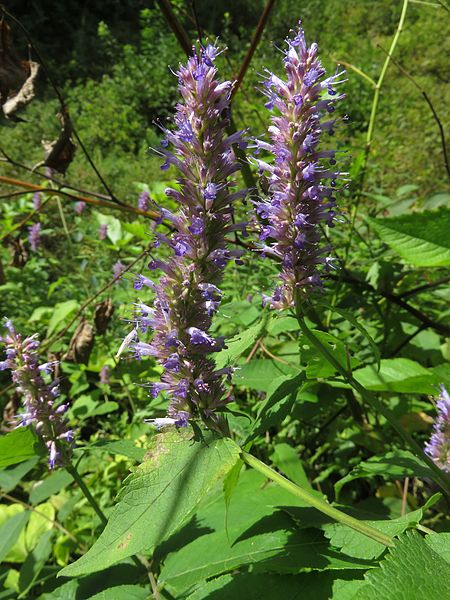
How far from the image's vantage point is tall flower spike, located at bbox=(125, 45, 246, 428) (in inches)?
40.4

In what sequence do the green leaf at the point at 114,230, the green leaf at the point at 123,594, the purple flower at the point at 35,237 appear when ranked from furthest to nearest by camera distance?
the purple flower at the point at 35,237 → the green leaf at the point at 114,230 → the green leaf at the point at 123,594

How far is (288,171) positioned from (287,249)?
188 millimetres

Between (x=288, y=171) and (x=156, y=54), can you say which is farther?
(x=156, y=54)

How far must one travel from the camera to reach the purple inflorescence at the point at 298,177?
3.60 ft

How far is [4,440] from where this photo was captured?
1290 mm

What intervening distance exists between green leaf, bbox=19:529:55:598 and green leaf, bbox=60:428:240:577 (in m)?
1.15

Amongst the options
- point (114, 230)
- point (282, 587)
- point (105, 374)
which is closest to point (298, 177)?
point (282, 587)

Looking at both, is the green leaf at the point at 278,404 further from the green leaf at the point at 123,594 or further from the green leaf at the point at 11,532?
the green leaf at the point at 11,532

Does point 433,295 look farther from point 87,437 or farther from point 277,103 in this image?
point 87,437

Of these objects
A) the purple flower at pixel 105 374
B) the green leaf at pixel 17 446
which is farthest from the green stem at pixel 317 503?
the purple flower at pixel 105 374

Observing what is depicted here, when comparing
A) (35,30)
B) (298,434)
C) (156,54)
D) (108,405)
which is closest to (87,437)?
(108,405)

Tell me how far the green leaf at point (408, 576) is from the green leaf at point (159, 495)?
30cm

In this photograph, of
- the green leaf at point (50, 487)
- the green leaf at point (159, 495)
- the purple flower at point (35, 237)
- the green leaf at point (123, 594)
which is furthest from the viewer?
the purple flower at point (35, 237)

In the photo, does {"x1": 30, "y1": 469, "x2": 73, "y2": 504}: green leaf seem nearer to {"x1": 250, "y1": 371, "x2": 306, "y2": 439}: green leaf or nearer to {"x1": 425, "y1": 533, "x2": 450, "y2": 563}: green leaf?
{"x1": 250, "y1": 371, "x2": 306, "y2": 439}: green leaf
